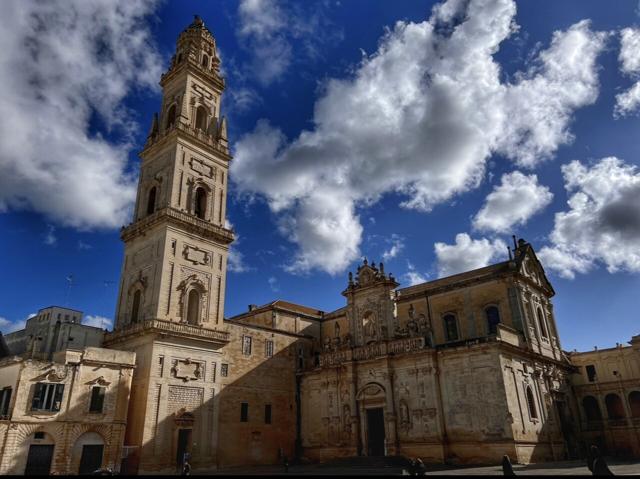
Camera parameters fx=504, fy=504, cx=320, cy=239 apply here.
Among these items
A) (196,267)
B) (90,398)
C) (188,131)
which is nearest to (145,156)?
(188,131)

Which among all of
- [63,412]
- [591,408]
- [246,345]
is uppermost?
[246,345]

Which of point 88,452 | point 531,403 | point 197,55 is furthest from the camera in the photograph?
point 197,55

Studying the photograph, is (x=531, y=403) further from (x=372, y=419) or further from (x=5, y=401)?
(x=5, y=401)

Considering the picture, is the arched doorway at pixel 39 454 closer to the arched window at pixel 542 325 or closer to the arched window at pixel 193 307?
the arched window at pixel 193 307

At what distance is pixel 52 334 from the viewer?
145 feet

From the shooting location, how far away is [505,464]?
57.1 ft

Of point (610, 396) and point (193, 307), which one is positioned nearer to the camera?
point (193, 307)

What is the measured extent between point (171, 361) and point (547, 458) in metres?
23.0

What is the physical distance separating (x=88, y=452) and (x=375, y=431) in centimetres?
1703

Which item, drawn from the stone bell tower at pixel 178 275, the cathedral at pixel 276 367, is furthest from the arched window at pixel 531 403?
the stone bell tower at pixel 178 275

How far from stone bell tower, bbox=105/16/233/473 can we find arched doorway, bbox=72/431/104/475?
1.76 metres

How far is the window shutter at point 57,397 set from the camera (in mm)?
25141

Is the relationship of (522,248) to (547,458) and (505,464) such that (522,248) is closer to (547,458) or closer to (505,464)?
(547,458)

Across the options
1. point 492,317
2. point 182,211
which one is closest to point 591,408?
point 492,317
